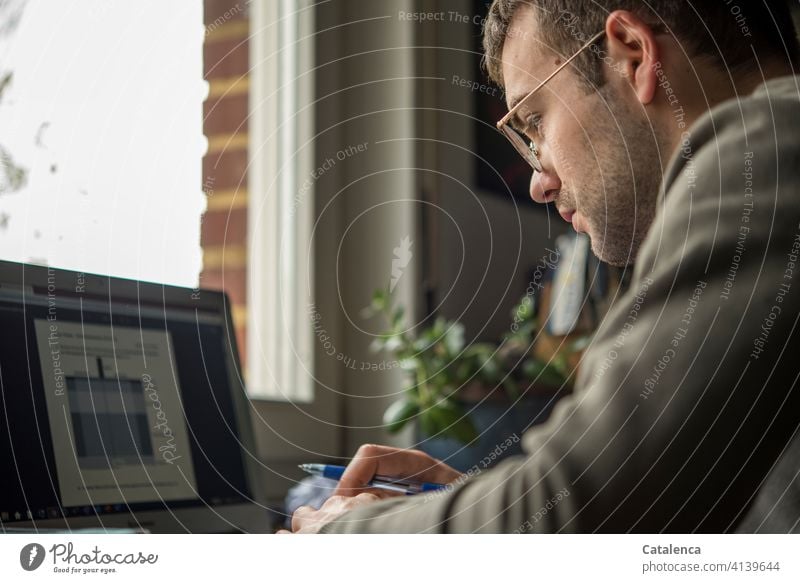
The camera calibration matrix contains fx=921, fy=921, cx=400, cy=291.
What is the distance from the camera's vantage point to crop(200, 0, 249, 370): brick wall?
0.79 meters

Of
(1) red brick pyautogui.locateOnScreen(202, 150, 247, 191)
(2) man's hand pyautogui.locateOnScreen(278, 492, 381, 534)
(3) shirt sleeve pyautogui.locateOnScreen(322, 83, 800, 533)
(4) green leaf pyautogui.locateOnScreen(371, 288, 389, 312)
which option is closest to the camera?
(3) shirt sleeve pyautogui.locateOnScreen(322, 83, 800, 533)

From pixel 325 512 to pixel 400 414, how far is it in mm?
589

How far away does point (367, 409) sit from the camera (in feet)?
4.14

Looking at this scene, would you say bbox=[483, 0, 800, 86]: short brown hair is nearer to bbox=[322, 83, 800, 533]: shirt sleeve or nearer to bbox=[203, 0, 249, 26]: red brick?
bbox=[322, 83, 800, 533]: shirt sleeve

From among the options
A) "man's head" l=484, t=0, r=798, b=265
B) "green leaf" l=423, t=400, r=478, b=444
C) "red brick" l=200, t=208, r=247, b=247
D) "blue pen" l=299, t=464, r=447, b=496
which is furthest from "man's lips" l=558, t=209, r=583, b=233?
"green leaf" l=423, t=400, r=478, b=444

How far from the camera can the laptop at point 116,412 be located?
1.77 ft

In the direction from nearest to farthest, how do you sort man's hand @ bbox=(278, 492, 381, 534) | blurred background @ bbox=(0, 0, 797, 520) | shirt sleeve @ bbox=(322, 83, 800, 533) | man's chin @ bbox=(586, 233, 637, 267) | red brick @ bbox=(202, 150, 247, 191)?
shirt sleeve @ bbox=(322, 83, 800, 533), man's hand @ bbox=(278, 492, 381, 534), man's chin @ bbox=(586, 233, 637, 267), red brick @ bbox=(202, 150, 247, 191), blurred background @ bbox=(0, 0, 797, 520)

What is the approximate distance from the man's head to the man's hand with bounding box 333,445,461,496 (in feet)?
0.63

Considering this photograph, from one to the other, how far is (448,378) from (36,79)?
0.69m

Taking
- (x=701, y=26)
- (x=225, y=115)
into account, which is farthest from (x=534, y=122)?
(x=225, y=115)

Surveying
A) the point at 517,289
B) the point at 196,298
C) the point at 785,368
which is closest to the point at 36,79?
the point at 196,298

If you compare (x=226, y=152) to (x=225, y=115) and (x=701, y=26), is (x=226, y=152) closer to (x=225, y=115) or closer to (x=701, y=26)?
(x=225, y=115)

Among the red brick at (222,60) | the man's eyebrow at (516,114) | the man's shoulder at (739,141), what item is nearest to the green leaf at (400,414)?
the red brick at (222,60)

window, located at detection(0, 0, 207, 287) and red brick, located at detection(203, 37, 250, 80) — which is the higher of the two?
red brick, located at detection(203, 37, 250, 80)
